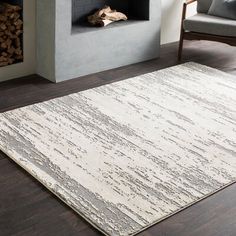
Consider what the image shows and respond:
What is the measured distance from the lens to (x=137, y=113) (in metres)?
3.73

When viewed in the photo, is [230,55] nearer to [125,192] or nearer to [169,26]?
[169,26]

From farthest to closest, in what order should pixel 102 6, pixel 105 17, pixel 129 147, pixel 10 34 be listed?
pixel 102 6 < pixel 105 17 < pixel 10 34 < pixel 129 147

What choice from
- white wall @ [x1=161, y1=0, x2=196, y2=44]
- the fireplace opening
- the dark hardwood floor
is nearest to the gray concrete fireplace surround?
the fireplace opening

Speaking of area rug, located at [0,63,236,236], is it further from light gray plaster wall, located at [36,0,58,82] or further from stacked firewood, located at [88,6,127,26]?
stacked firewood, located at [88,6,127,26]

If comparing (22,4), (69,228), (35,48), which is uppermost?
(22,4)

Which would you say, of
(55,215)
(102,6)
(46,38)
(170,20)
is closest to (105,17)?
(102,6)

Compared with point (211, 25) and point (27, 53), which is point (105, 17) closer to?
point (27, 53)

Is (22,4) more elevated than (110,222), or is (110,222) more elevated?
(22,4)

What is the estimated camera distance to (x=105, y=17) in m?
4.55

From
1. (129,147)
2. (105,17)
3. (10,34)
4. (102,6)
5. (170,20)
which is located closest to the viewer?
(129,147)

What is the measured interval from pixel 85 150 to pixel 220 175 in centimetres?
82

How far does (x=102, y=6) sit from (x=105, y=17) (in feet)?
1.11

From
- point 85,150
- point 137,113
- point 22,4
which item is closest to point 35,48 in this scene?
point 22,4

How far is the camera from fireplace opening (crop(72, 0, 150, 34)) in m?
4.53
